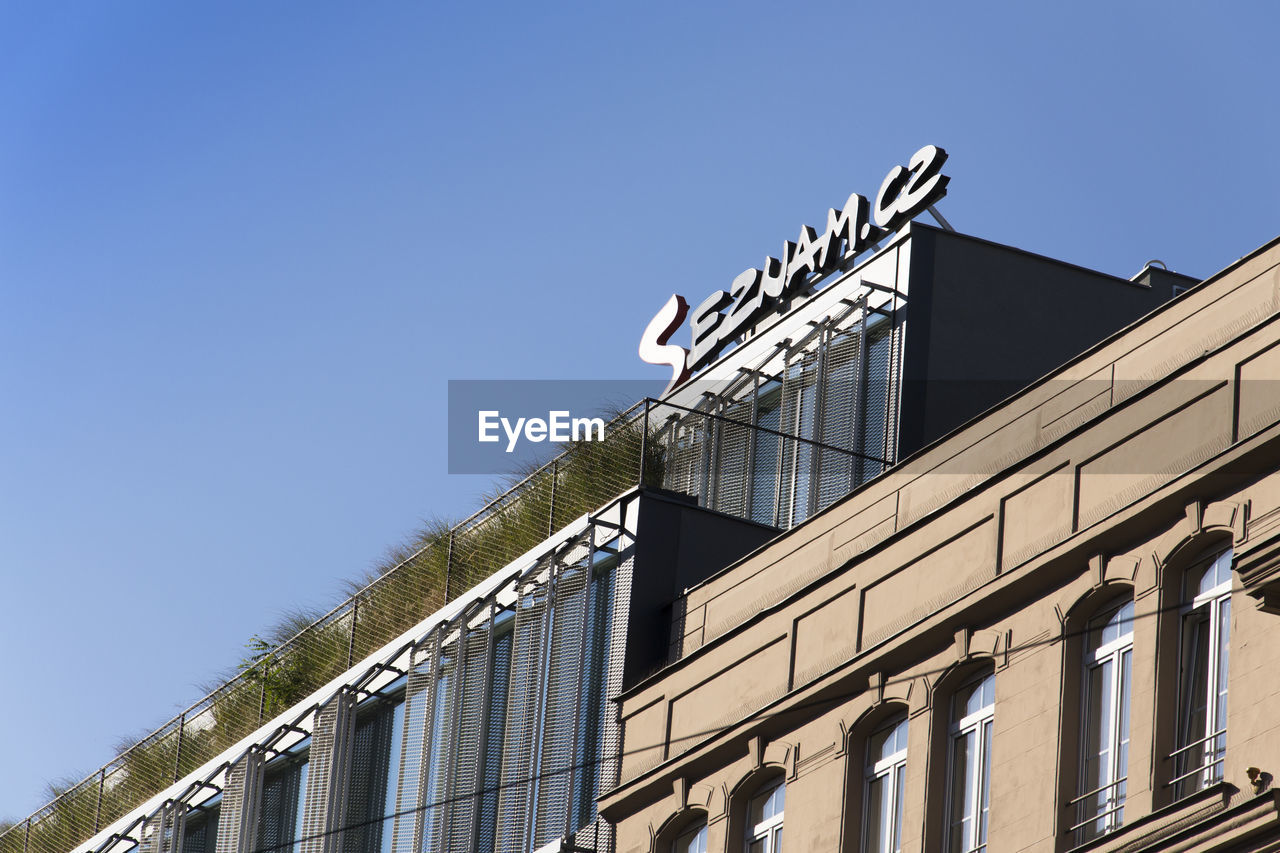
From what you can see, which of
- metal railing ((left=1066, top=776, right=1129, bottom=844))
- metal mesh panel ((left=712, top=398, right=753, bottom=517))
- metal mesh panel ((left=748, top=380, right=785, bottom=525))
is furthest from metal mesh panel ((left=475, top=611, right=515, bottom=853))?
metal railing ((left=1066, top=776, right=1129, bottom=844))

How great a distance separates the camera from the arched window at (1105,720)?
18625 mm

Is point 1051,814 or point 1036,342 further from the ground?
point 1036,342

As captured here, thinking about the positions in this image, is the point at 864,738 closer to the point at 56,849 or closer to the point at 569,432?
the point at 569,432

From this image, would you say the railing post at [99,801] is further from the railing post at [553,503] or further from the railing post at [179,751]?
the railing post at [553,503]

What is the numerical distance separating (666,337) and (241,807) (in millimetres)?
9895

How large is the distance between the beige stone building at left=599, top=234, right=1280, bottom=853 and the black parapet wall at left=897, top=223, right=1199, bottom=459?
6.69m

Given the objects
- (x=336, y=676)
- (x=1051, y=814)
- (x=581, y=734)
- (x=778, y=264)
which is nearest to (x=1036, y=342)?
(x=778, y=264)

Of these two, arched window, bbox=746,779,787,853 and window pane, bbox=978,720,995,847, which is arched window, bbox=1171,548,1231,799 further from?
arched window, bbox=746,779,787,853

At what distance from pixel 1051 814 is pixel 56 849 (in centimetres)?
2735

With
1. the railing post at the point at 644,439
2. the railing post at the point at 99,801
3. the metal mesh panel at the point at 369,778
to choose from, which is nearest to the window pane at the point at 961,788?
the railing post at the point at 644,439

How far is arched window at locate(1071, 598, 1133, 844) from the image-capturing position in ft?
61.1

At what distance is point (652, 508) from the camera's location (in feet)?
94.0

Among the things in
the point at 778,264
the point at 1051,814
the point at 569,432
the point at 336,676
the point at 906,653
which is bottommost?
the point at 1051,814

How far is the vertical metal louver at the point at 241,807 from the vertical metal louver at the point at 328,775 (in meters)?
1.65
